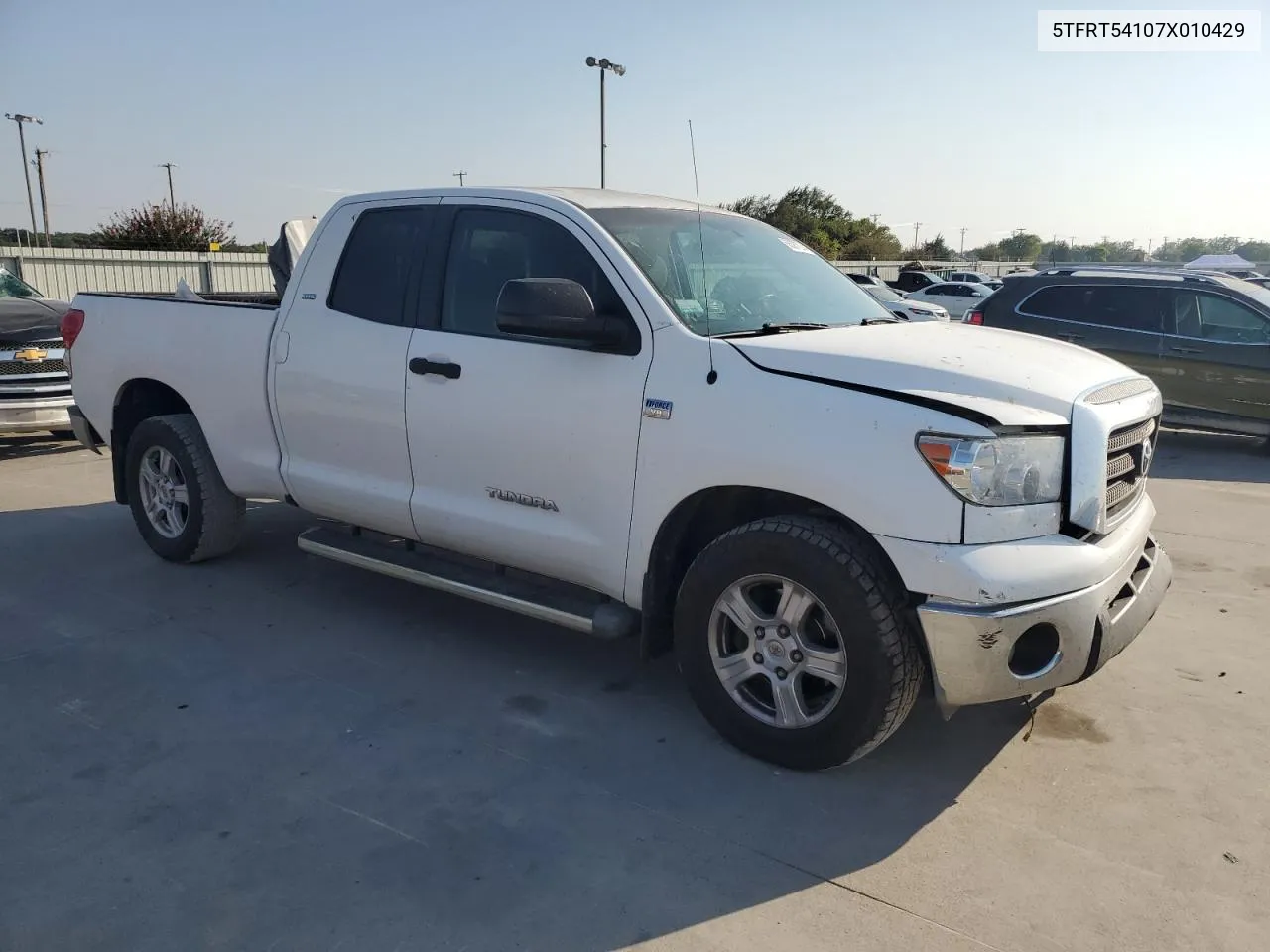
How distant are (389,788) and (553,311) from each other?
1739 mm

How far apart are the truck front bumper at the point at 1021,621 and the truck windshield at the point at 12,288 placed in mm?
10784

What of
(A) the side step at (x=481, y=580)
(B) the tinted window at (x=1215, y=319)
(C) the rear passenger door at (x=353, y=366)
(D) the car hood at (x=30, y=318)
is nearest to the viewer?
(A) the side step at (x=481, y=580)

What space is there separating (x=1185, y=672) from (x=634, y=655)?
2432 millimetres

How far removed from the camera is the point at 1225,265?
28.6 metres

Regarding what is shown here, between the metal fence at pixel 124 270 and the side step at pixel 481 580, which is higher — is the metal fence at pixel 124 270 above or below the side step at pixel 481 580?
above

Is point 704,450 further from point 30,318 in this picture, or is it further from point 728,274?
point 30,318

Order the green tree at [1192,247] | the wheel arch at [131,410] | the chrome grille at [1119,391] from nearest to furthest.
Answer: the chrome grille at [1119,391], the wheel arch at [131,410], the green tree at [1192,247]

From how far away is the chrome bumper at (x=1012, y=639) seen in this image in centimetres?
310

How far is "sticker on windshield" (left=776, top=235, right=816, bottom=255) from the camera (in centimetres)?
494

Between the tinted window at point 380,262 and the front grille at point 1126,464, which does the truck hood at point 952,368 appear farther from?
the tinted window at point 380,262

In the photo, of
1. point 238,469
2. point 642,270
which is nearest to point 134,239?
point 238,469

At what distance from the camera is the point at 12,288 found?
11.0 metres

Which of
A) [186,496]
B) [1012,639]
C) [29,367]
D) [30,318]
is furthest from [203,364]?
[30,318]

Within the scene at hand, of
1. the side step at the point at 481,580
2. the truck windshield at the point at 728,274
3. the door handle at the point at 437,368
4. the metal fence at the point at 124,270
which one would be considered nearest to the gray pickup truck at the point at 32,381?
the side step at the point at 481,580
